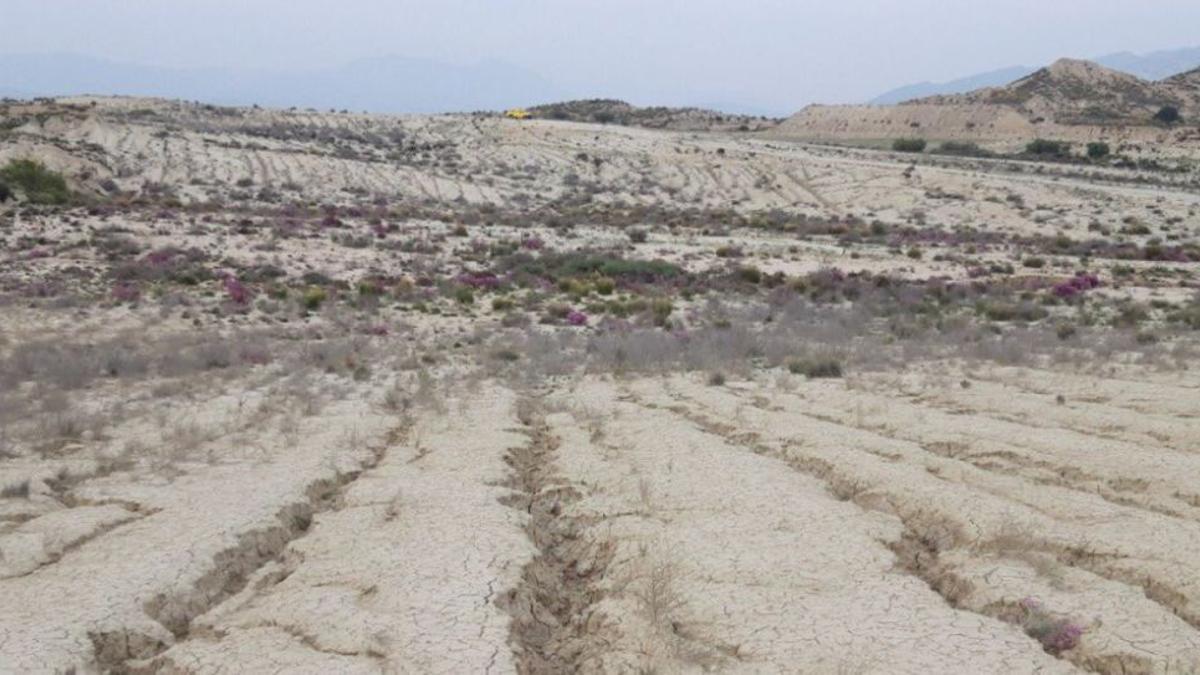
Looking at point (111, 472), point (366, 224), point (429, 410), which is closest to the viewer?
point (111, 472)

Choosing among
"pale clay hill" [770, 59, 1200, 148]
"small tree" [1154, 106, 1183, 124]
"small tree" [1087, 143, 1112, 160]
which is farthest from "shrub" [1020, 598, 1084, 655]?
"small tree" [1154, 106, 1183, 124]

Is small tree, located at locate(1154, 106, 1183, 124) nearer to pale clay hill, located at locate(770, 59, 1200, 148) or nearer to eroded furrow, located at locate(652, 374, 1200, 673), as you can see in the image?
pale clay hill, located at locate(770, 59, 1200, 148)

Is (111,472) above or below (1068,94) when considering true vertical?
below

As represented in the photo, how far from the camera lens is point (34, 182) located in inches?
1508

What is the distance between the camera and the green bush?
37.4 metres

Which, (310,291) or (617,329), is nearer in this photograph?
(617,329)

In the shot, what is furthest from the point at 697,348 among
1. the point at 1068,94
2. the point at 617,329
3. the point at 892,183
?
the point at 1068,94

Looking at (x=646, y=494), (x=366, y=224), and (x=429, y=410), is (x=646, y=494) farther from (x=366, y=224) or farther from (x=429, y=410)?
(x=366, y=224)

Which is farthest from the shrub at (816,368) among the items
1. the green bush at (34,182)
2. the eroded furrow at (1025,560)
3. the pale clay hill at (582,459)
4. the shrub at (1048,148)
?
the shrub at (1048,148)

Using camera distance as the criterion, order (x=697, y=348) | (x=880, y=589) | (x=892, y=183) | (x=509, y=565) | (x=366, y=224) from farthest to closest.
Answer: (x=892, y=183), (x=366, y=224), (x=697, y=348), (x=509, y=565), (x=880, y=589)

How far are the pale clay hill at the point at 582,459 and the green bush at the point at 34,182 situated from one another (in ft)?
13.2

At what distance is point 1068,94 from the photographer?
97062mm

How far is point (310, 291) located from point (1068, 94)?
307ft

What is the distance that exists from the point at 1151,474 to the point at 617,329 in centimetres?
1375
